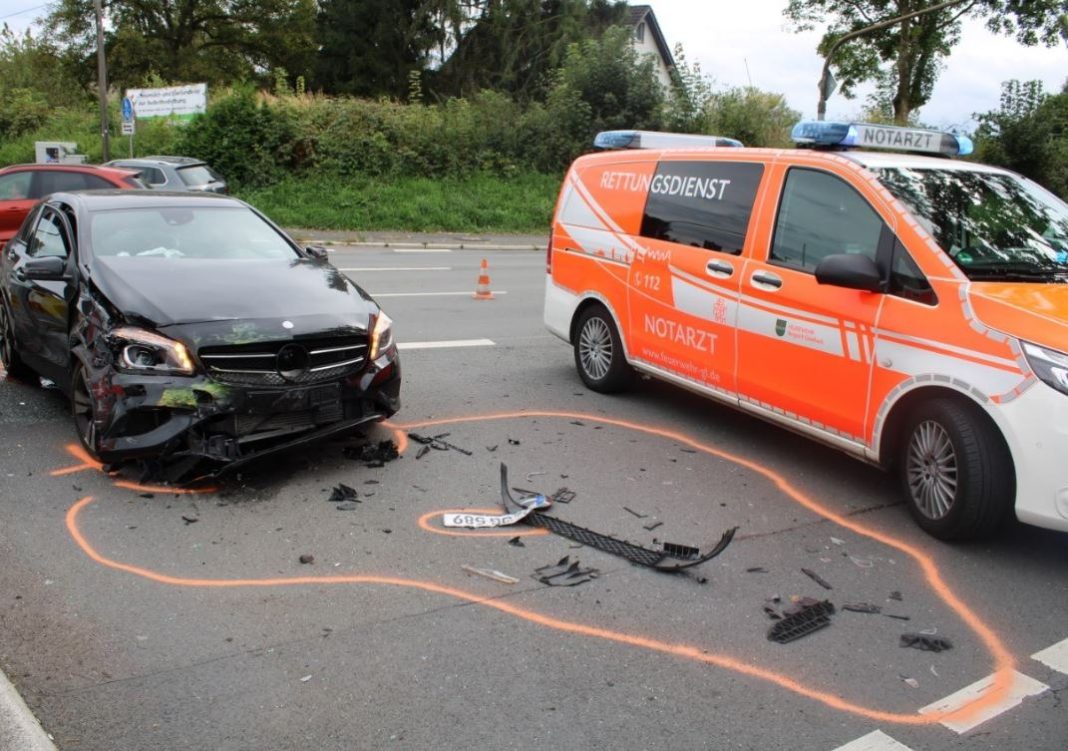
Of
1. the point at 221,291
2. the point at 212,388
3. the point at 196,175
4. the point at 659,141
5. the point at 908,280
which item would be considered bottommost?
the point at 212,388

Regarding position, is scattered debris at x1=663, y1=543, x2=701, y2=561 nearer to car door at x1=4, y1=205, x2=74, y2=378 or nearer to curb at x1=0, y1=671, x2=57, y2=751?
curb at x1=0, y1=671, x2=57, y2=751

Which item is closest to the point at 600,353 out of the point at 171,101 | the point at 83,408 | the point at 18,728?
the point at 83,408

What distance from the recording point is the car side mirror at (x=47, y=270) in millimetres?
6062

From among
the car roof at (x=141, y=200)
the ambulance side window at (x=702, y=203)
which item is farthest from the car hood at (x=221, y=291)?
the ambulance side window at (x=702, y=203)

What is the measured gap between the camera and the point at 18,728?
10.0 feet

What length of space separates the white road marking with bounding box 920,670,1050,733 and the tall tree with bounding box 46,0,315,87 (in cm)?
5164

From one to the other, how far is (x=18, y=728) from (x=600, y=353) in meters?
5.33

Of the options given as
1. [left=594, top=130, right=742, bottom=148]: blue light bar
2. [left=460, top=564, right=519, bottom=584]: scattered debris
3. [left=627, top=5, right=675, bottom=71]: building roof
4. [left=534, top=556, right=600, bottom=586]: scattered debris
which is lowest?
[left=460, top=564, right=519, bottom=584]: scattered debris

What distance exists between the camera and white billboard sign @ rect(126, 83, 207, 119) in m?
28.1

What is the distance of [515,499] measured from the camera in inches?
208

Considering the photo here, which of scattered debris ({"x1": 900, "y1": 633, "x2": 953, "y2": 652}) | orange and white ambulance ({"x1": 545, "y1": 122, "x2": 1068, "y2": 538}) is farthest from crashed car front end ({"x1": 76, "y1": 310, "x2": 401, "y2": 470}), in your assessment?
scattered debris ({"x1": 900, "y1": 633, "x2": 953, "y2": 652})

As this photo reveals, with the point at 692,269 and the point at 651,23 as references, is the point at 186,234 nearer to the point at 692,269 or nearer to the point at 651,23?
the point at 692,269

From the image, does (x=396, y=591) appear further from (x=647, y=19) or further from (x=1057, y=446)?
(x=647, y=19)

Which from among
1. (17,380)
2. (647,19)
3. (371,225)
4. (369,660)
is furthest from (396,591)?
(647,19)
